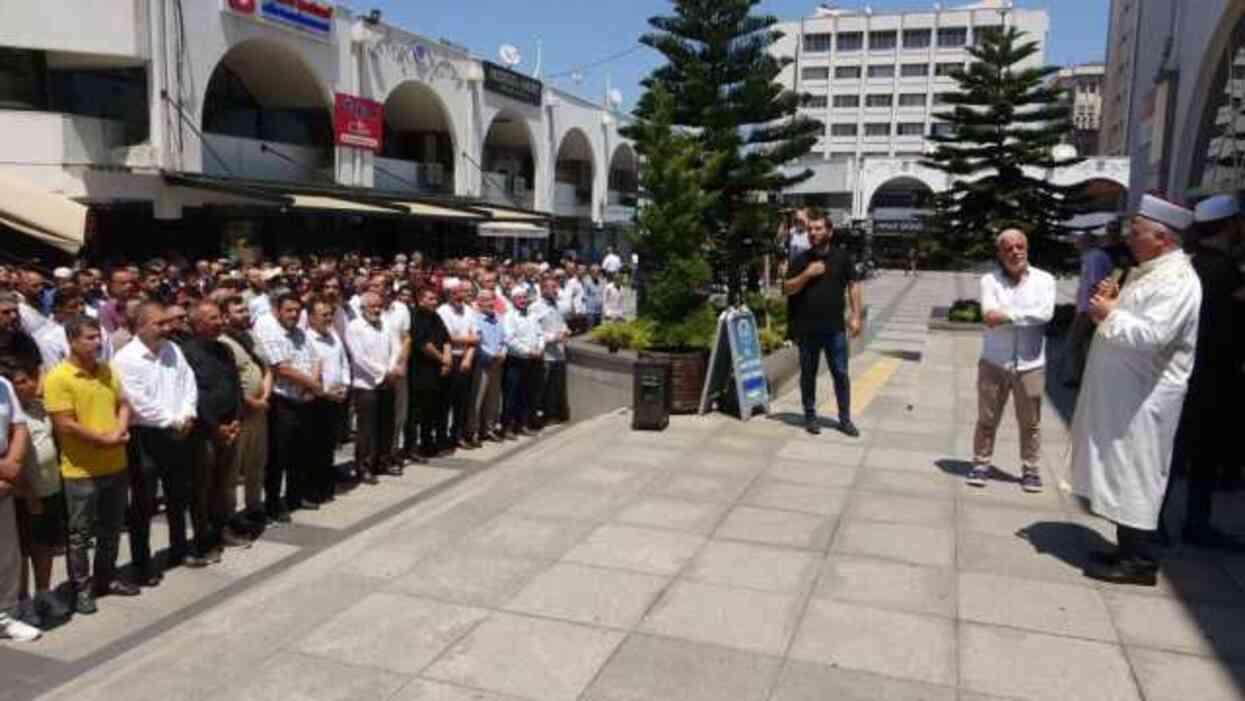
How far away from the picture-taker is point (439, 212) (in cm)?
2359

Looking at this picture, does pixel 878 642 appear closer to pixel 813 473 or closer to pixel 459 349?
pixel 813 473

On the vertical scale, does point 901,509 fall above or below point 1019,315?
below

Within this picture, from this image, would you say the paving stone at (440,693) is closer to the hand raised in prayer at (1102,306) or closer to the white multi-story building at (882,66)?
the hand raised in prayer at (1102,306)

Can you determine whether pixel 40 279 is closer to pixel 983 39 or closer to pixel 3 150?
pixel 3 150

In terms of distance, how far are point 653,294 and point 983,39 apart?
12.7 m

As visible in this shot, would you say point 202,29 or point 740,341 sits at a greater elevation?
point 202,29

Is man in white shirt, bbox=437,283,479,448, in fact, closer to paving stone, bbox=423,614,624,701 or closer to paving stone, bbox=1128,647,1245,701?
paving stone, bbox=423,614,624,701

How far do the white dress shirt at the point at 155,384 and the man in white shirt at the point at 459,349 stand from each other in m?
3.53

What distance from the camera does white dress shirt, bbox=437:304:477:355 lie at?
8922mm

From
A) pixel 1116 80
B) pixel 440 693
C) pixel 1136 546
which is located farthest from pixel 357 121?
pixel 1116 80

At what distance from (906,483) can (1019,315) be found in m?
1.42

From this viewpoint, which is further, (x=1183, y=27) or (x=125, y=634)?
(x=1183, y=27)

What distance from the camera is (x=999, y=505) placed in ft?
20.4

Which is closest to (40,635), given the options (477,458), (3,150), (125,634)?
(125,634)
